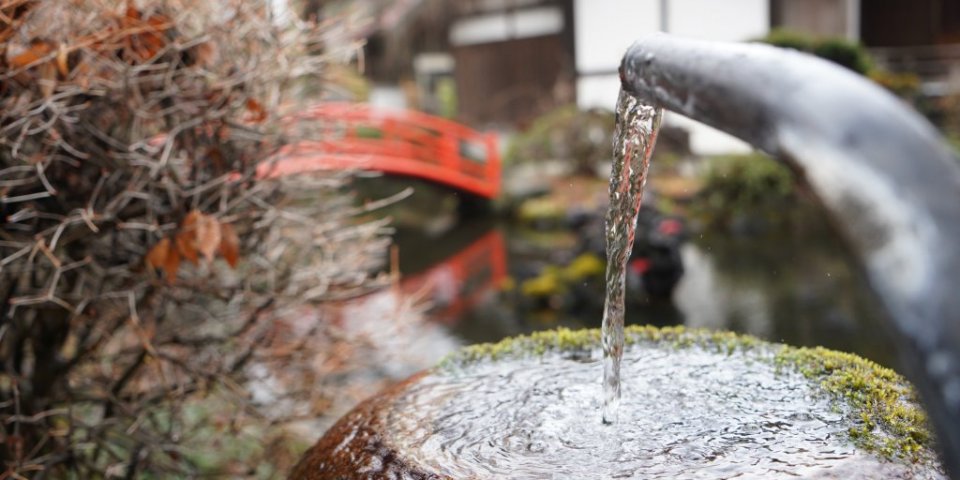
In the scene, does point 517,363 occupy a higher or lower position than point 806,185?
lower

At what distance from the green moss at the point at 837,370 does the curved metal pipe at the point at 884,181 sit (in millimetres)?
842

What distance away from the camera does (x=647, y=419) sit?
90.0 inches

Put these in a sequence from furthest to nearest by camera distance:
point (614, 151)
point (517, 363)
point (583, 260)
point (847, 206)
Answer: point (583, 260)
point (517, 363)
point (614, 151)
point (847, 206)

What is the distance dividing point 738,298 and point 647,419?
7.36 metres

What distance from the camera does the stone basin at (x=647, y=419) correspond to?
1.87m

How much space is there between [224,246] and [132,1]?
0.93 meters

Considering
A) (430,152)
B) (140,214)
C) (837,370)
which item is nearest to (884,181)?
(837,370)

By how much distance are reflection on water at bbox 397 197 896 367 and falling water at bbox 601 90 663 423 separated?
507 centimetres

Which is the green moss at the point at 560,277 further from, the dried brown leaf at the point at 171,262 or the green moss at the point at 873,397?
the green moss at the point at 873,397

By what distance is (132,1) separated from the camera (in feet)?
10.3

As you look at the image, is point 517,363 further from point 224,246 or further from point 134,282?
point 134,282

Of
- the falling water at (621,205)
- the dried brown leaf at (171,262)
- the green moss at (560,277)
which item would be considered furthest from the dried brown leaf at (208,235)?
the green moss at (560,277)

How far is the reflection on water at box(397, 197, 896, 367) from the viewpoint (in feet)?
26.8

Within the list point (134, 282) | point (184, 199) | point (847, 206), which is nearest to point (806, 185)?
point (847, 206)
